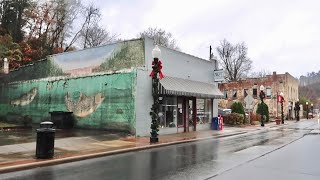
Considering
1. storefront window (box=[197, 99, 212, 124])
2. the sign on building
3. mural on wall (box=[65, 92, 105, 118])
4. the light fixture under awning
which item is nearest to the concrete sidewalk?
the light fixture under awning

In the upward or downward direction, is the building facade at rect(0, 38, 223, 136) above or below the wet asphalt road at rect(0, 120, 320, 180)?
above

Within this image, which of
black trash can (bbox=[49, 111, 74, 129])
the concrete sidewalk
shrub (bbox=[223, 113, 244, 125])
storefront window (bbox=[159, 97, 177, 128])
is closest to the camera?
the concrete sidewalk

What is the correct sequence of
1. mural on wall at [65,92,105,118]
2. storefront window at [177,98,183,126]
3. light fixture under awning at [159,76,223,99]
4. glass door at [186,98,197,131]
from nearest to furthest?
light fixture under awning at [159,76,223,99]
mural on wall at [65,92,105,118]
storefront window at [177,98,183,126]
glass door at [186,98,197,131]

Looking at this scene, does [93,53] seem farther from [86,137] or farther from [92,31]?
[92,31]

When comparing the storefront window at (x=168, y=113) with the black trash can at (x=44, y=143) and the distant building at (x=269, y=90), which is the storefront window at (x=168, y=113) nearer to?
the black trash can at (x=44, y=143)

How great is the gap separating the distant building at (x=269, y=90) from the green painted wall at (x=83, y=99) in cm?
4295

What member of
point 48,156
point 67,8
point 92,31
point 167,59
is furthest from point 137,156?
point 92,31

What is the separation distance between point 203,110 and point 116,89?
906 cm

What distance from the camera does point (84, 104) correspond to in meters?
23.2

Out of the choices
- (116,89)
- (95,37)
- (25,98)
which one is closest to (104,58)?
(116,89)

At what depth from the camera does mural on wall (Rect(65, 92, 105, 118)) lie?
22.5 metres

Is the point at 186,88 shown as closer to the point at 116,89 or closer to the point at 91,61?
the point at 116,89

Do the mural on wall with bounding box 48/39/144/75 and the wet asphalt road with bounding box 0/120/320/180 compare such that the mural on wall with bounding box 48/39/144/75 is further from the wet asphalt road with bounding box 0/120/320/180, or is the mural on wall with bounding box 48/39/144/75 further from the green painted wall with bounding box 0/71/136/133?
the wet asphalt road with bounding box 0/120/320/180

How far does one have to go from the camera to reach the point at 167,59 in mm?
23625
